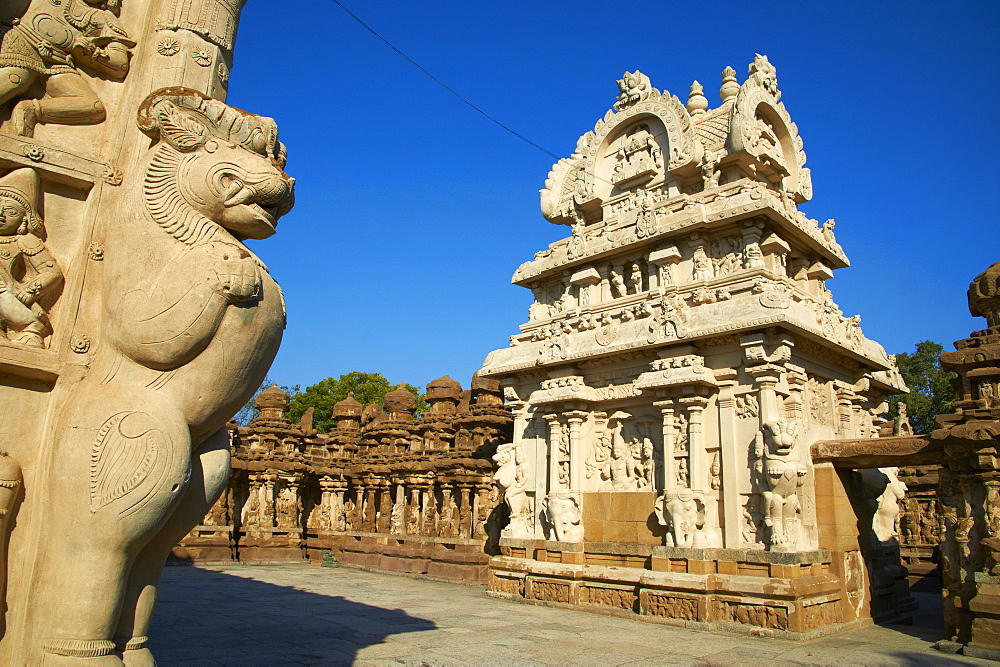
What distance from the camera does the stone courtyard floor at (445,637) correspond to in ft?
25.0

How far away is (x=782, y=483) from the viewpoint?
32.4ft

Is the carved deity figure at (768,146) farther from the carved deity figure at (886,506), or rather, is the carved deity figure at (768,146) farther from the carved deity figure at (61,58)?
the carved deity figure at (61,58)

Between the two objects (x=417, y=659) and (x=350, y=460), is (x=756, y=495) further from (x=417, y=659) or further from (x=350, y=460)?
(x=350, y=460)

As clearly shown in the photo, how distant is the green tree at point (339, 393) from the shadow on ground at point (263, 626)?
97.6 ft

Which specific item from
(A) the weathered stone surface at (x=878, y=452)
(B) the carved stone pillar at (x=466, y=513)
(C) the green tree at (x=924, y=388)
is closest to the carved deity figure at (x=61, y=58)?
(A) the weathered stone surface at (x=878, y=452)

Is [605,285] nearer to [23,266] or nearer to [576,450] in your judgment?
[576,450]

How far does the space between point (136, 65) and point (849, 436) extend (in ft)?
40.6

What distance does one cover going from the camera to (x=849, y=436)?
41.0 ft

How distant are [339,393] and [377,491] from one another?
78.0 feet

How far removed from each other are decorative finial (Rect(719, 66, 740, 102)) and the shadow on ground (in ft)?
36.9

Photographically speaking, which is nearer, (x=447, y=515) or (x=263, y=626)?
(x=263, y=626)

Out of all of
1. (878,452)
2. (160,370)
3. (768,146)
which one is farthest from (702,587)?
(160,370)

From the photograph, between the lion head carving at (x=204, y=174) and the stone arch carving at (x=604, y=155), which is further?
the stone arch carving at (x=604, y=155)

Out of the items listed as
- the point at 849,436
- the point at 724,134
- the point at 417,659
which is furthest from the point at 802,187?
the point at 417,659
